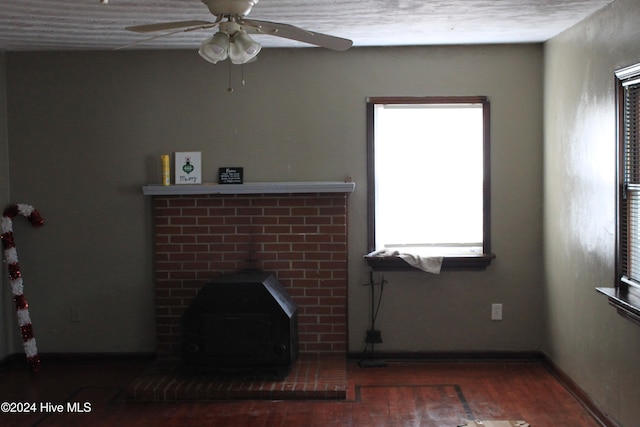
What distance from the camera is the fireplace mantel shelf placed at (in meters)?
5.14

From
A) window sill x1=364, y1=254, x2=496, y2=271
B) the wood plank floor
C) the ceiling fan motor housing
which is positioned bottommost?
the wood plank floor

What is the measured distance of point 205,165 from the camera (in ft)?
17.4

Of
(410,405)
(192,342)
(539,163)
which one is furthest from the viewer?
(539,163)

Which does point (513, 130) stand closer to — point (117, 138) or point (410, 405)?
point (410, 405)

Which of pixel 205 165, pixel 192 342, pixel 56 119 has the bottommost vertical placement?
pixel 192 342

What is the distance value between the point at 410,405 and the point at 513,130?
2131 mm

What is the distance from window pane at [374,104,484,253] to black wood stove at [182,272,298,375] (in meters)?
1.03

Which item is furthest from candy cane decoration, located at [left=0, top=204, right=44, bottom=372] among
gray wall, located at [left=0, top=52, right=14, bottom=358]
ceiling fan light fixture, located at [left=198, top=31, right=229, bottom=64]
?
ceiling fan light fixture, located at [left=198, top=31, right=229, bottom=64]

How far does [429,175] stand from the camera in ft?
17.5

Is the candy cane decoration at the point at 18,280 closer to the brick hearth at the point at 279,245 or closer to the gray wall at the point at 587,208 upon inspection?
the brick hearth at the point at 279,245

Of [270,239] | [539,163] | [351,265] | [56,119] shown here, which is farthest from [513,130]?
[56,119]

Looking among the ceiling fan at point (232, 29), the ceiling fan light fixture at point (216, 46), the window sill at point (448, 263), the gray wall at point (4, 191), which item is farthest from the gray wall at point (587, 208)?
the gray wall at point (4, 191)

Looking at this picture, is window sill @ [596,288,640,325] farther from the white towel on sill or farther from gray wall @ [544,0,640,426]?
the white towel on sill

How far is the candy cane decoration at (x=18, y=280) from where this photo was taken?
17.1 feet
